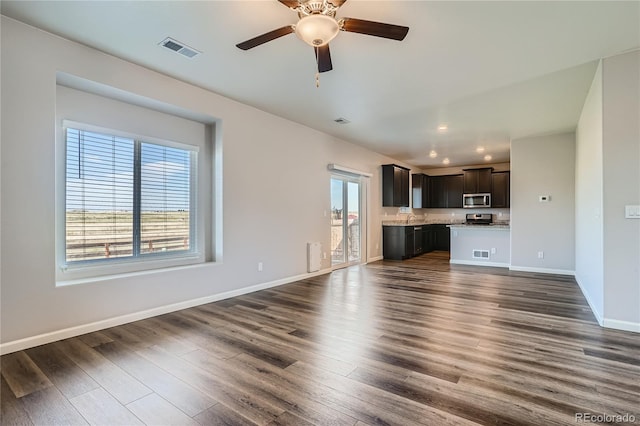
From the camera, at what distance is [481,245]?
7.45 m

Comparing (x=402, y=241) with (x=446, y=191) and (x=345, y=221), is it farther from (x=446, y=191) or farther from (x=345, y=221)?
(x=446, y=191)

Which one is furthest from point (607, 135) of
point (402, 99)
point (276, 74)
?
point (276, 74)

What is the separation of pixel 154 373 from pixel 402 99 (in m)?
4.12

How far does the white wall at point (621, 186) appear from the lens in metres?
3.09

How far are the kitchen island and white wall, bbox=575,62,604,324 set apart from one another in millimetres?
2464

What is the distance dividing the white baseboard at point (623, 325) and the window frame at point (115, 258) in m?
4.74

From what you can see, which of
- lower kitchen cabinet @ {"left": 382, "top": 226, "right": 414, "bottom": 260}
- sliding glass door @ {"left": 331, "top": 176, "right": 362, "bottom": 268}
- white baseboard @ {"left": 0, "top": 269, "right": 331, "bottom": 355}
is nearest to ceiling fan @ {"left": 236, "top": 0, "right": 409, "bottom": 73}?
white baseboard @ {"left": 0, "top": 269, "right": 331, "bottom": 355}

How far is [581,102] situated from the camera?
4469 mm

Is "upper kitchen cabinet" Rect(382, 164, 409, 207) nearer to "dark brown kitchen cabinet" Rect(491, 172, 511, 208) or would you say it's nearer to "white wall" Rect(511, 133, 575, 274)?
"white wall" Rect(511, 133, 575, 274)

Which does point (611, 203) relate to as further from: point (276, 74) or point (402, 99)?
point (276, 74)

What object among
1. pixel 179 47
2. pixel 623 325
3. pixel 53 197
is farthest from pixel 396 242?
pixel 53 197

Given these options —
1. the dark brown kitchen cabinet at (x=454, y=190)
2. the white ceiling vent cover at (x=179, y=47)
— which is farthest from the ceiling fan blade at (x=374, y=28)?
the dark brown kitchen cabinet at (x=454, y=190)

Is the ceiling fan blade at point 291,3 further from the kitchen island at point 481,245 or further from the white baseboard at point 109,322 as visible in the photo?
the kitchen island at point 481,245

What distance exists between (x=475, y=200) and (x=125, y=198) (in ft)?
29.5
